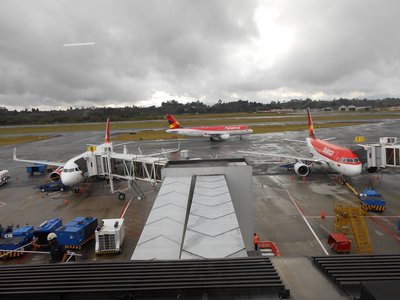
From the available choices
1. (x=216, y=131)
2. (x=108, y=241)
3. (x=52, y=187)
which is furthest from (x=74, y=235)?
(x=216, y=131)

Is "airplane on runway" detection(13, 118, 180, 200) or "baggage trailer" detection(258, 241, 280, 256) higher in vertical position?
"airplane on runway" detection(13, 118, 180, 200)

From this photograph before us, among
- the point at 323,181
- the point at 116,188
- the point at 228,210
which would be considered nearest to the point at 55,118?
the point at 116,188

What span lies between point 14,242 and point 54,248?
5.16 meters

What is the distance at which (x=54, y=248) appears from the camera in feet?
52.5

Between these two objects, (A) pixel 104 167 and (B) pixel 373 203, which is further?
(A) pixel 104 167

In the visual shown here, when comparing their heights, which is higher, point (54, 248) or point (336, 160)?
point (336, 160)

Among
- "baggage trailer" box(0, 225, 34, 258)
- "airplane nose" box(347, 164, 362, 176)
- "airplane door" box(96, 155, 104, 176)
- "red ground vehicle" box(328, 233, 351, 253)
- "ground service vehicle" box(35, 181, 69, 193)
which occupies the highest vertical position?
"airplane door" box(96, 155, 104, 176)

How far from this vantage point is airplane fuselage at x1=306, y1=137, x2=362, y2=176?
29.7 m

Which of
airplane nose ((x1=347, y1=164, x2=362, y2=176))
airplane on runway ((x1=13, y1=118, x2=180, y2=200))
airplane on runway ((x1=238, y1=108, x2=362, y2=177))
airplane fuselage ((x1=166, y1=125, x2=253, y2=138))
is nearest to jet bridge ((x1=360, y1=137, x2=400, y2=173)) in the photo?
airplane on runway ((x1=238, y1=108, x2=362, y2=177))

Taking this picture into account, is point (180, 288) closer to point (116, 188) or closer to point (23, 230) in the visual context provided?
point (23, 230)

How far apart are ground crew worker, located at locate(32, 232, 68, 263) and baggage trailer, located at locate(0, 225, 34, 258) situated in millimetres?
706

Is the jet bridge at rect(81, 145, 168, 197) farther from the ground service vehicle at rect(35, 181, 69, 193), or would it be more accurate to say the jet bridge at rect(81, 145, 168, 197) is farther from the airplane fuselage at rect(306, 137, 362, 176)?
the airplane fuselage at rect(306, 137, 362, 176)

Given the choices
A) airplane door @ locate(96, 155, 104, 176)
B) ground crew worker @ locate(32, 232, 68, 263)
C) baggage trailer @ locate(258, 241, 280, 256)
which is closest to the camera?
ground crew worker @ locate(32, 232, 68, 263)

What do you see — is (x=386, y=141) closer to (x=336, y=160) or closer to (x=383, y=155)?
(x=383, y=155)
